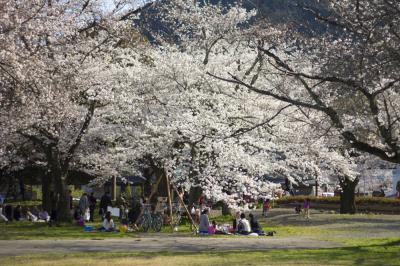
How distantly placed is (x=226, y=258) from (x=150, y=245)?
3784 mm

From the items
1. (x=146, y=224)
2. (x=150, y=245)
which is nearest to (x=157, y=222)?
(x=146, y=224)

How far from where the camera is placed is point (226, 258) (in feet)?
41.1

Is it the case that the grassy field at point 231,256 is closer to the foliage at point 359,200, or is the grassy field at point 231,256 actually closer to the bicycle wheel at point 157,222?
the bicycle wheel at point 157,222

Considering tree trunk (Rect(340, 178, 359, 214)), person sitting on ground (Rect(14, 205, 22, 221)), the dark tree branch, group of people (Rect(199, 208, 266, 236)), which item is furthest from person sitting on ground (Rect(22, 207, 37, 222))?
tree trunk (Rect(340, 178, 359, 214))

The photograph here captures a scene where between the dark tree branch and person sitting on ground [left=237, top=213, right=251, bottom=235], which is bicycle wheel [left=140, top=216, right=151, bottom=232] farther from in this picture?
the dark tree branch

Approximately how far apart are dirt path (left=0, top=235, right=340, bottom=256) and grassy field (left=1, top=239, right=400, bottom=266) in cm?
116

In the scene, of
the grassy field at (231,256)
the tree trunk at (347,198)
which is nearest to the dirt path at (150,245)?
the grassy field at (231,256)

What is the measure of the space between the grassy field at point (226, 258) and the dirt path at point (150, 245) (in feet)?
3.80

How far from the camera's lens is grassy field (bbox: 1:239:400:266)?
37.9 ft

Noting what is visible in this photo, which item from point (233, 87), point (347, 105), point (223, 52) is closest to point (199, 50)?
point (223, 52)

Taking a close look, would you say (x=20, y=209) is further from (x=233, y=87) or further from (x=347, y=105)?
(x=347, y=105)

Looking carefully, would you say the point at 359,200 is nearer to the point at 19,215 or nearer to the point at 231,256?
the point at 19,215

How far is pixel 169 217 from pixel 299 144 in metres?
5.68

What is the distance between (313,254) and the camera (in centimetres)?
1355
